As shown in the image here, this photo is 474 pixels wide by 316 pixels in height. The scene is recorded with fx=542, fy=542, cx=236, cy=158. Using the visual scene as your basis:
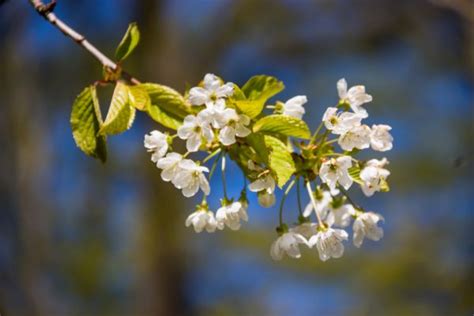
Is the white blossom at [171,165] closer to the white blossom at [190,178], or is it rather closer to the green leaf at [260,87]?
the white blossom at [190,178]

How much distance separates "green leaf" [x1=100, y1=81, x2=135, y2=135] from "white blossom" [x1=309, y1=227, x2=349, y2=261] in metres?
0.32

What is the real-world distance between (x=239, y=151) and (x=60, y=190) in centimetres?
575

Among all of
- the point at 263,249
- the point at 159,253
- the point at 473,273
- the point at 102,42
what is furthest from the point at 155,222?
the point at 263,249

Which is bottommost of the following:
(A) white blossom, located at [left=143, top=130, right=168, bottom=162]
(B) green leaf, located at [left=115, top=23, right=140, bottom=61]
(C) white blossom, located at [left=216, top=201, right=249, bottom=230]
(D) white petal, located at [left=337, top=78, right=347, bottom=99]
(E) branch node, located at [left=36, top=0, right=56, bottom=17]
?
(C) white blossom, located at [left=216, top=201, right=249, bottom=230]

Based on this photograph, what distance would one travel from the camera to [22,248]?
4.11 m

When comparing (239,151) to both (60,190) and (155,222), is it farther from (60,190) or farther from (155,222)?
(60,190)

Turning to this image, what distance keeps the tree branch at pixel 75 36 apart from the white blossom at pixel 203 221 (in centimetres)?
22

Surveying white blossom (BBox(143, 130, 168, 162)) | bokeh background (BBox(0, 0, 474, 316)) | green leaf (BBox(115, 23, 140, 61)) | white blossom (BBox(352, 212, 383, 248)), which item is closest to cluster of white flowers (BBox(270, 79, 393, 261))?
white blossom (BBox(352, 212, 383, 248))

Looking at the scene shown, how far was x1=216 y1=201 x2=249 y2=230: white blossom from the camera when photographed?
790 millimetres

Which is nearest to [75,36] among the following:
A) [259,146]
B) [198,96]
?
[198,96]

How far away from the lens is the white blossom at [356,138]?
2.38 ft

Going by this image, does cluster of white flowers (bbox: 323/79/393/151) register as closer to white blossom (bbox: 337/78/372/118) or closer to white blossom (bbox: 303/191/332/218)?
white blossom (bbox: 337/78/372/118)

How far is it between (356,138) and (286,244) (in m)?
0.20

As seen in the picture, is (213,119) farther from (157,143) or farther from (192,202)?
(192,202)
